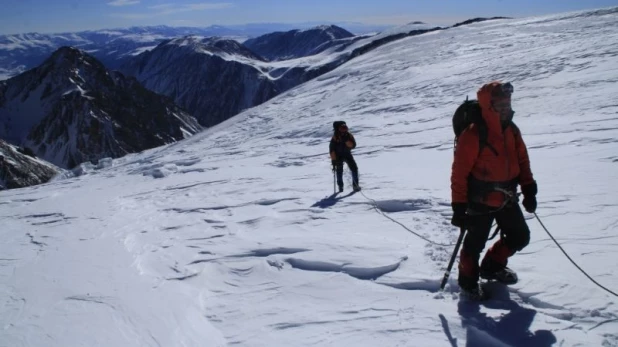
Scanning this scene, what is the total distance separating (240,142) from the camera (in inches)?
981

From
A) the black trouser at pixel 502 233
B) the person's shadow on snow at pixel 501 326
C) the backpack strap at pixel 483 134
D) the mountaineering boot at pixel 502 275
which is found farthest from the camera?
the mountaineering boot at pixel 502 275

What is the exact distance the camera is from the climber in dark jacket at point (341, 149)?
10.6 metres

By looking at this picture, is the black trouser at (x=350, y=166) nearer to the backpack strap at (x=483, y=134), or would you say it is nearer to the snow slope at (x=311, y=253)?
the snow slope at (x=311, y=253)

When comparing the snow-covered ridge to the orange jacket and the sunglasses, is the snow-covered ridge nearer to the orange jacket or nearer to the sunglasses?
the orange jacket

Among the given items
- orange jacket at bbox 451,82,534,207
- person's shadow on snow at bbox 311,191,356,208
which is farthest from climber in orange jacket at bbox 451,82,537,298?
person's shadow on snow at bbox 311,191,356,208

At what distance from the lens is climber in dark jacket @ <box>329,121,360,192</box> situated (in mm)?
10578

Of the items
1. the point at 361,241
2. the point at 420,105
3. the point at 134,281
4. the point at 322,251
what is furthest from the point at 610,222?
the point at 420,105

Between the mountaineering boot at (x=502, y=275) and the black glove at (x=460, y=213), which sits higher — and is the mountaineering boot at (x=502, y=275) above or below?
below

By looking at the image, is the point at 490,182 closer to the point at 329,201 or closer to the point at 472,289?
the point at 472,289

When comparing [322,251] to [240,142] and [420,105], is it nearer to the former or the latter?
[420,105]

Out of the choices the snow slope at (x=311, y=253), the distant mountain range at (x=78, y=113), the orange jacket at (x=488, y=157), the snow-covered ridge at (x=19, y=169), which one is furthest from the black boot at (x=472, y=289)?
the distant mountain range at (x=78, y=113)

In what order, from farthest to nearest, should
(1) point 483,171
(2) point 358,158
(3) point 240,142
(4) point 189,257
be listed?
(3) point 240,142
(2) point 358,158
(4) point 189,257
(1) point 483,171

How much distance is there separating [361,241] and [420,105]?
16.7 metres

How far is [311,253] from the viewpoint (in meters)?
6.43
